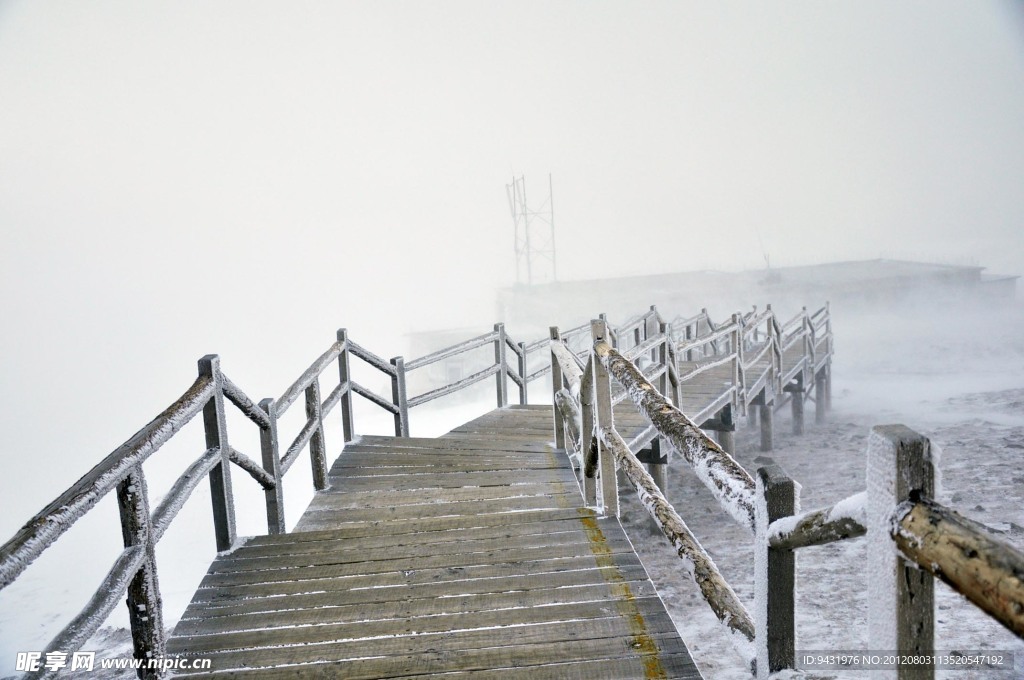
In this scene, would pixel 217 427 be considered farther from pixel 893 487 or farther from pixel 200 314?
pixel 200 314

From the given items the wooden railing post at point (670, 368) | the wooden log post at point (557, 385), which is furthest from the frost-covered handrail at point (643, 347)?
the wooden log post at point (557, 385)

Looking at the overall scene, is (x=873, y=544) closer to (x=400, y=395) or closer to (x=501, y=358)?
(x=400, y=395)

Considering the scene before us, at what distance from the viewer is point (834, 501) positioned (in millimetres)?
11258

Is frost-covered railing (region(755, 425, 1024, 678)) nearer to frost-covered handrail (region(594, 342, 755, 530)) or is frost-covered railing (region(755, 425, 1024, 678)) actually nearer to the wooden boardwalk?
frost-covered handrail (region(594, 342, 755, 530))

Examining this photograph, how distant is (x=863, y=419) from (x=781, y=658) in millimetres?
19144

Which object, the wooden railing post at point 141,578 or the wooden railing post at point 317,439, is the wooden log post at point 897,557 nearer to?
the wooden railing post at point 141,578

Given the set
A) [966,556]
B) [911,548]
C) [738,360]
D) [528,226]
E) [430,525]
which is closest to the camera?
[966,556]

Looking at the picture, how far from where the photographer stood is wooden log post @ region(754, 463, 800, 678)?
1.55 metres

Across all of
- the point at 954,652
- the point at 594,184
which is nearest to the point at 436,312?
the point at 594,184

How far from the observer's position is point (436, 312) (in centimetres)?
13988

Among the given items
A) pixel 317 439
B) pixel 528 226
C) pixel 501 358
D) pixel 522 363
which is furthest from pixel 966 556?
pixel 528 226

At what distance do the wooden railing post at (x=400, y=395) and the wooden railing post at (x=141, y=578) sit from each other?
14.9 feet

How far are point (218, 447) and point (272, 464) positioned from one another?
867 mm

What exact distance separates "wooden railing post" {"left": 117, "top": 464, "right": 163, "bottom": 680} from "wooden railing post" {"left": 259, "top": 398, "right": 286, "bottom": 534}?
5.70ft
